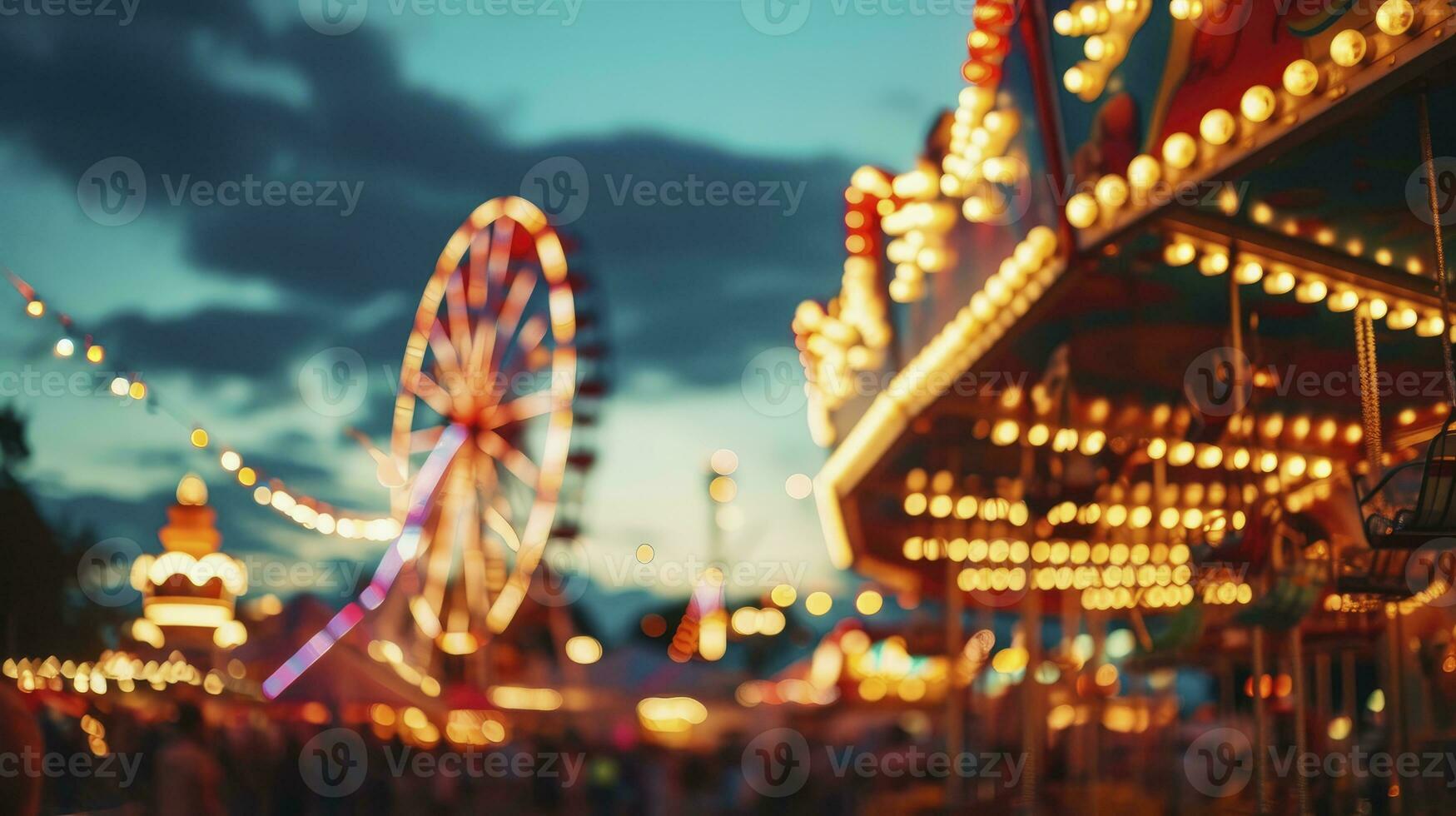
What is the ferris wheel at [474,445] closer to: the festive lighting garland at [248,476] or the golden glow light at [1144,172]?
the festive lighting garland at [248,476]

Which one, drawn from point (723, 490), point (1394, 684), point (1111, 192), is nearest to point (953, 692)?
point (1394, 684)

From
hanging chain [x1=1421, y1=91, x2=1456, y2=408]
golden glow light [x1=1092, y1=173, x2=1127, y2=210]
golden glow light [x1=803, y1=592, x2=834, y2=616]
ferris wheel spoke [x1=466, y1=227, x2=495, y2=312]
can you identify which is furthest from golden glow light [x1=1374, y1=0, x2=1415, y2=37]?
golden glow light [x1=803, y1=592, x2=834, y2=616]

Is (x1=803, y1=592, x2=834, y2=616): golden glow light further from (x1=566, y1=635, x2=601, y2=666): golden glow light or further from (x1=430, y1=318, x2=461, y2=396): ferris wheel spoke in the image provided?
(x1=430, y1=318, x2=461, y2=396): ferris wheel spoke

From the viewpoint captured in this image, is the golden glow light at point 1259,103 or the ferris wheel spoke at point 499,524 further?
the ferris wheel spoke at point 499,524

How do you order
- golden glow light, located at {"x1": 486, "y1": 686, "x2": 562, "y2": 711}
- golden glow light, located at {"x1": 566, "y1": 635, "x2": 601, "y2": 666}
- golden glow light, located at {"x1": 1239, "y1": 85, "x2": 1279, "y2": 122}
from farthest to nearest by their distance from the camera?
golden glow light, located at {"x1": 566, "y1": 635, "x2": 601, "y2": 666} → golden glow light, located at {"x1": 486, "y1": 686, "x2": 562, "y2": 711} → golden glow light, located at {"x1": 1239, "y1": 85, "x2": 1279, "y2": 122}

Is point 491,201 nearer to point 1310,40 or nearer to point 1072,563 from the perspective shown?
point 1072,563

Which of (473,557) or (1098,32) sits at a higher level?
(1098,32)

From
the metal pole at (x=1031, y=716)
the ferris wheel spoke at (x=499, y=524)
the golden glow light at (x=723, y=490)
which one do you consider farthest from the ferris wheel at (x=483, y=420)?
the golden glow light at (x=723, y=490)

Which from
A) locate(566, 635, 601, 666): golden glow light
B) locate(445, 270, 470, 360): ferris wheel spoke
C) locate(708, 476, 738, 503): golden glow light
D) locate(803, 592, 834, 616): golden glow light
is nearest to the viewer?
locate(445, 270, 470, 360): ferris wheel spoke

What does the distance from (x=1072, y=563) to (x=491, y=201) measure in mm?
12789

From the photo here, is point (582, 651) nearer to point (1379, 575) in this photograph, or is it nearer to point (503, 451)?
point (503, 451)

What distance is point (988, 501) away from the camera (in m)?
17.3

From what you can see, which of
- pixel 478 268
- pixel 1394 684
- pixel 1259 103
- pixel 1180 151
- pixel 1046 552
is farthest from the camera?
pixel 478 268

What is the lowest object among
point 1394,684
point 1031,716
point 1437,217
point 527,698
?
point 527,698
